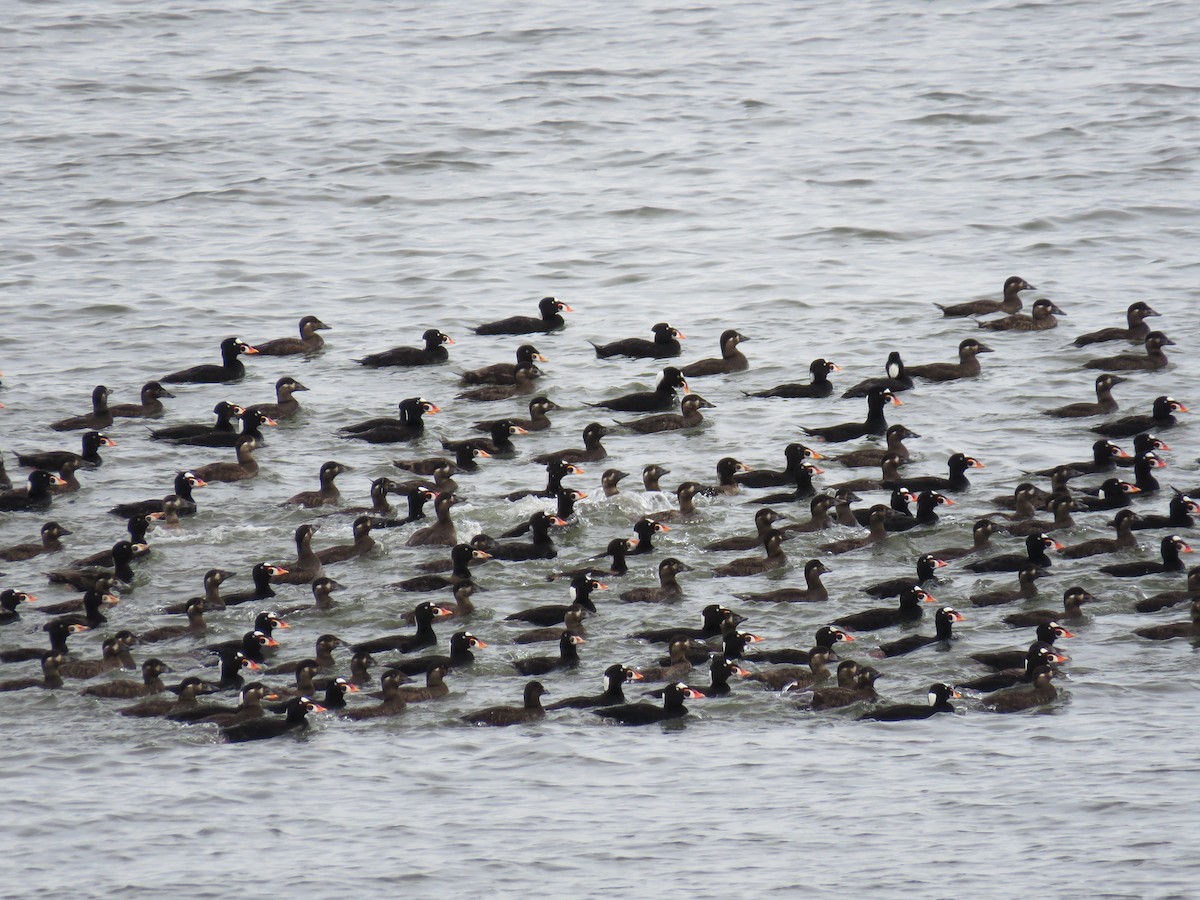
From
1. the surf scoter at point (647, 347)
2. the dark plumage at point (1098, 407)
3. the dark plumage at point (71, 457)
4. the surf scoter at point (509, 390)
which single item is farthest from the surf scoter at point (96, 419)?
the dark plumage at point (1098, 407)

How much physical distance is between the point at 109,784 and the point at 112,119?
3157cm

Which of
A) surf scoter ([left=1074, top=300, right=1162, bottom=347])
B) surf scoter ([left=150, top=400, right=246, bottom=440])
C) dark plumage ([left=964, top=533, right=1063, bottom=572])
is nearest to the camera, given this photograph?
dark plumage ([left=964, top=533, right=1063, bottom=572])

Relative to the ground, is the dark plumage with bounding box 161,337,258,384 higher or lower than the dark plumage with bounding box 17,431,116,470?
higher

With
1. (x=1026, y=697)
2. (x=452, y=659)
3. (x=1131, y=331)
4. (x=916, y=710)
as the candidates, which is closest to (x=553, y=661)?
(x=452, y=659)

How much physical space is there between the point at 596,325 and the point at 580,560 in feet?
33.4

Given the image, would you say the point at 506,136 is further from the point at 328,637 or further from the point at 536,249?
the point at 328,637

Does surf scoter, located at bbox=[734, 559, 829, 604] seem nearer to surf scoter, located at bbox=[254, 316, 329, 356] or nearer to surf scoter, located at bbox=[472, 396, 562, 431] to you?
surf scoter, located at bbox=[472, 396, 562, 431]

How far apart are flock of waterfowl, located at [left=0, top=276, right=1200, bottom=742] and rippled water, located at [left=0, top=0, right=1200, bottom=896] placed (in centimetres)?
21

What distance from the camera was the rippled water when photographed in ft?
48.3

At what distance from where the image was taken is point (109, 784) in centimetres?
1549

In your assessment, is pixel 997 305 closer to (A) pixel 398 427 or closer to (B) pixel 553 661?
(A) pixel 398 427

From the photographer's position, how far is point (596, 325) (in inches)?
1207

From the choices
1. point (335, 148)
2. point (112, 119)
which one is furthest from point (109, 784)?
point (112, 119)

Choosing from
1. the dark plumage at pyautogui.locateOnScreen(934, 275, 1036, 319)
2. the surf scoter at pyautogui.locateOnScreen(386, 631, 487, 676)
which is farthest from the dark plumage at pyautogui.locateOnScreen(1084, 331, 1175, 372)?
the surf scoter at pyautogui.locateOnScreen(386, 631, 487, 676)
